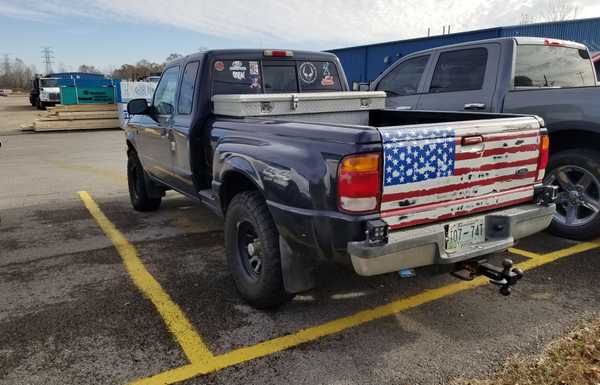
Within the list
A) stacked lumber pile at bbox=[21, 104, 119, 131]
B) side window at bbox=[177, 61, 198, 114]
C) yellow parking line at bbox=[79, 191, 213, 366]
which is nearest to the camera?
yellow parking line at bbox=[79, 191, 213, 366]

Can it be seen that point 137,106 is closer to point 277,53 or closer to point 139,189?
point 139,189

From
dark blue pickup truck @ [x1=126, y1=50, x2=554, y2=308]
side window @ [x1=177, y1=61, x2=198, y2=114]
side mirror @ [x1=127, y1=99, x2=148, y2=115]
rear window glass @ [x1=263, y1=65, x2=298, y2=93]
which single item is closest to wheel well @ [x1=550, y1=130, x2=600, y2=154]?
A: dark blue pickup truck @ [x1=126, y1=50, x2=554, y2=308]

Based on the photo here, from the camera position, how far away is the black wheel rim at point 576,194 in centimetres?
452

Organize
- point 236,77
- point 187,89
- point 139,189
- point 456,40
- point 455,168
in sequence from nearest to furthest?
point 455,168, point 236,77, point 187,89, point 139,189, point 456,40

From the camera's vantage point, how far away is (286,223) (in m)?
2.85

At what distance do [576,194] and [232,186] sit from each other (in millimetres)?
3422

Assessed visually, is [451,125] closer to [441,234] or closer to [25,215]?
[441,234]

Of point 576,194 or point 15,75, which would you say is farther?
point 15,75

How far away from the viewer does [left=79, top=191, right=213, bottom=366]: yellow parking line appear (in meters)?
2.93

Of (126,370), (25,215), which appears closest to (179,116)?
(126,370)

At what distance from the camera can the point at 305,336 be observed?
10.1ft

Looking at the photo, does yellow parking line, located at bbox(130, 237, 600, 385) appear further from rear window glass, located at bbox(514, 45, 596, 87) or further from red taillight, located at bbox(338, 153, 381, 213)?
rear window glass, located at bbox(514, 45, 596, 87)

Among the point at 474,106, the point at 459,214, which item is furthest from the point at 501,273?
the point at 474,106

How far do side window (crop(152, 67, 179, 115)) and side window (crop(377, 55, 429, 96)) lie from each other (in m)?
3.02
